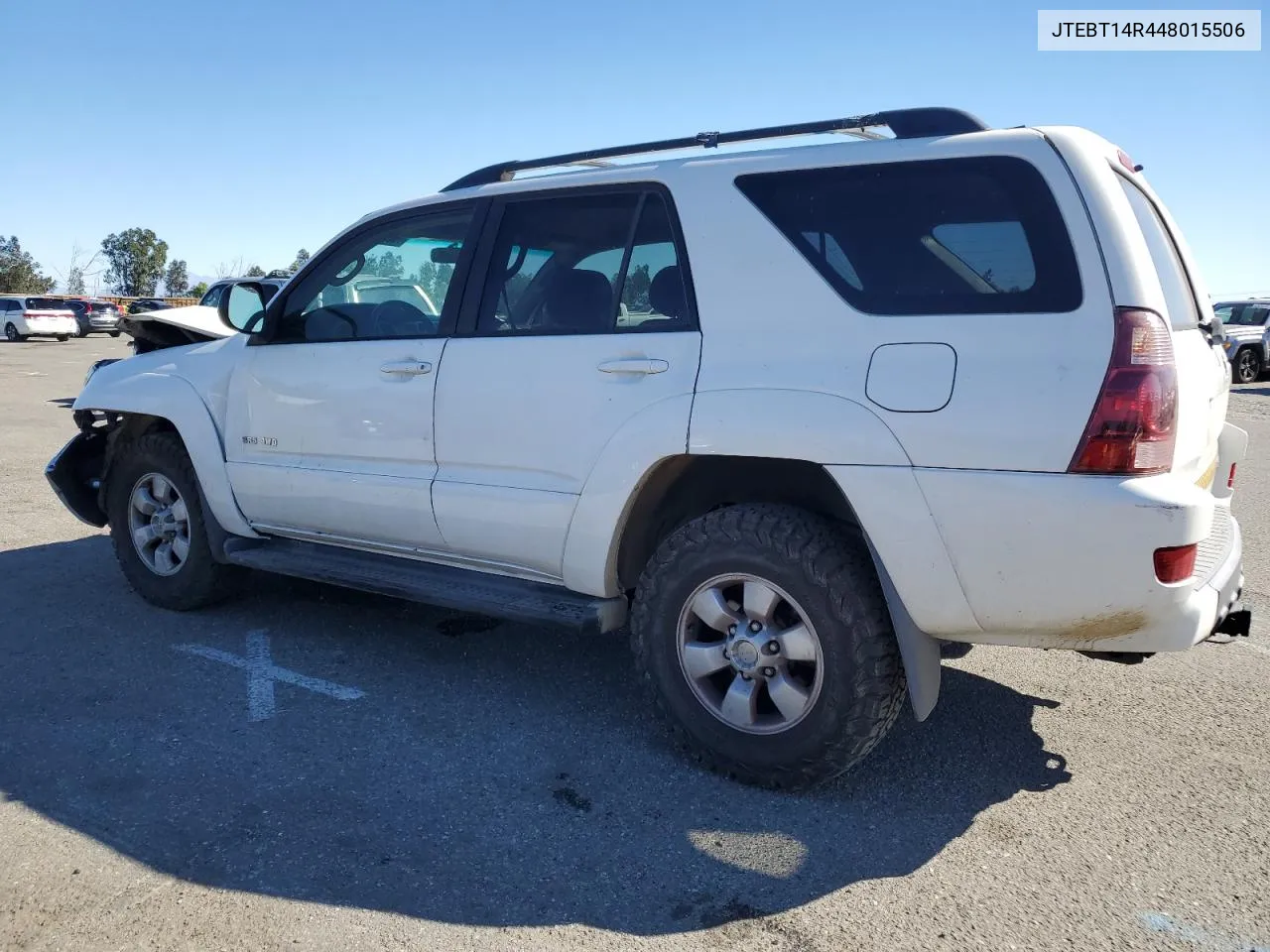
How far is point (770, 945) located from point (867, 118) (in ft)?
8.27

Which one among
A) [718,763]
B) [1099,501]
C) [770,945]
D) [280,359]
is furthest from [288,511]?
[1099,501]

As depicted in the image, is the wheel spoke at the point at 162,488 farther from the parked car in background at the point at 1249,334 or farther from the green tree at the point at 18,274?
the green tree at the point at 18,274

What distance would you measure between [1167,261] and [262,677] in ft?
12.4

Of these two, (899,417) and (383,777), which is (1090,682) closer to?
(899,417)

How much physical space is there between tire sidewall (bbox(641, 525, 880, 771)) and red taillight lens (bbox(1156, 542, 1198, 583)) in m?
0.83

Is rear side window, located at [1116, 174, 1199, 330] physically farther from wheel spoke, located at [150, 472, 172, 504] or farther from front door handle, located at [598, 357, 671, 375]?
wheel spoke, located at [150, 472, 172, 504]

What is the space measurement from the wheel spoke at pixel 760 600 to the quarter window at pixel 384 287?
5.53 ft

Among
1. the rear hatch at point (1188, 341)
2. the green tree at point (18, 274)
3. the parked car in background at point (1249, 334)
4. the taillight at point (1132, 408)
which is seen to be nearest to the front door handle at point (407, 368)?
the taillight at point (1132, 408)

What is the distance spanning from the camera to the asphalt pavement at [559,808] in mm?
2656

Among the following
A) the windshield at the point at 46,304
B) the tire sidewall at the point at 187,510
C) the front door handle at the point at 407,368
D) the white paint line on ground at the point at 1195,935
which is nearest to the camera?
the white paint line on ground at the point at 1195,935

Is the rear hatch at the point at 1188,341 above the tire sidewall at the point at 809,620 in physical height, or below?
above

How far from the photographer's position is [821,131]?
3477 millimetres

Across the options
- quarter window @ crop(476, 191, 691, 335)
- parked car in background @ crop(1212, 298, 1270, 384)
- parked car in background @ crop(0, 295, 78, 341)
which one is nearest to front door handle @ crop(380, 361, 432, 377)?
quarter window @ crop(476, 191, 691, 335)

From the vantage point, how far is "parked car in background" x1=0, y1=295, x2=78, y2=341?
35531mm
